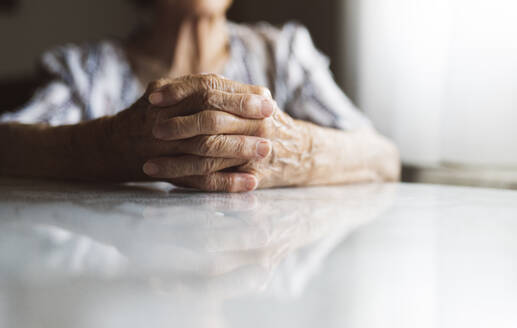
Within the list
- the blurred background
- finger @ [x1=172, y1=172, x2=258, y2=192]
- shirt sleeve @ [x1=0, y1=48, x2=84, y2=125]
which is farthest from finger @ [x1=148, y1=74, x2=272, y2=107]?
the blurred background

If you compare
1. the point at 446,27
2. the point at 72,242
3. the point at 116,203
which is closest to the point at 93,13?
the point at 446,27

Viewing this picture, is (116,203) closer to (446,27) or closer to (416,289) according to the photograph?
(416,289)

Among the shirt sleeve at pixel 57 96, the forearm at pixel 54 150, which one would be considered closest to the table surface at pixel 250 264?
the forearm at pixel 54 150

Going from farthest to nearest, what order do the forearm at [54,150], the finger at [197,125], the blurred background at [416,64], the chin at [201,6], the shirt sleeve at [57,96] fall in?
the blurred background at [416,64], the chin at [201,6], the shirt sleeve at [57,96], the forearm at [54,150], the finger at [197,125]

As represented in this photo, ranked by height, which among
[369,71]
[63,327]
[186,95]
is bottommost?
[63,327]

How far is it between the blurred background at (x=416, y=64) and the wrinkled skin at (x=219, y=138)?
1.05m

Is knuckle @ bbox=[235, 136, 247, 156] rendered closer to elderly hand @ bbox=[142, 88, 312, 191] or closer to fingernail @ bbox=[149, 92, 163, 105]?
elderly hand @ bbox=[142, 88, 312, 191]

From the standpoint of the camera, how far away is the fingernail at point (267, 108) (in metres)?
0.71

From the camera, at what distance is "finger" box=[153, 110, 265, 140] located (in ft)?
2.20

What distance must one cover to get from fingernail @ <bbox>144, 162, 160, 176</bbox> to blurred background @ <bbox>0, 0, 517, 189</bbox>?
121 cm

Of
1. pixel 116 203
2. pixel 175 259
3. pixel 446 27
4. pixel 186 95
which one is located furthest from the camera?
pixel 446 27

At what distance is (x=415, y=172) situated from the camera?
5.61 feet

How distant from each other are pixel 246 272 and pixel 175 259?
0.19 ft

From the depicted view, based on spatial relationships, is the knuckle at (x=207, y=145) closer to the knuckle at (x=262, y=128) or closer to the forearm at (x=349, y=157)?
the knuckle at (x=262, y=128)
